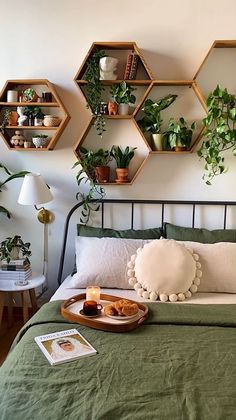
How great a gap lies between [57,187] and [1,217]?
53 cm

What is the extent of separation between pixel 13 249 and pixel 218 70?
1962mm

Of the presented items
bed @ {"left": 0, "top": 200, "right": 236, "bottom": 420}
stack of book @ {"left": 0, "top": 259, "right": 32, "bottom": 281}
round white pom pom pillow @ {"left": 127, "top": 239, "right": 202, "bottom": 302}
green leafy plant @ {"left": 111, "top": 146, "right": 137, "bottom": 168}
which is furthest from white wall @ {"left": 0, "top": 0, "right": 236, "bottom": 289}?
bed @ {"left": 0, "top": 200, "right": 236, "bottom": 420}

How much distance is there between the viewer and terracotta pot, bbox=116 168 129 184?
2973 millimetres

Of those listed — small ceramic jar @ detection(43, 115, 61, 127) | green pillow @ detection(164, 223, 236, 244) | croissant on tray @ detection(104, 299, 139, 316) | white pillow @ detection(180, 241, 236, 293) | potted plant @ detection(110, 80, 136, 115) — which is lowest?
croissant on tray @ detection(104, 299, 139, 316)

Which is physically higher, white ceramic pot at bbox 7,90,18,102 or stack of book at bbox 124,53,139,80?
stack of book at bbox 124,53,139,80

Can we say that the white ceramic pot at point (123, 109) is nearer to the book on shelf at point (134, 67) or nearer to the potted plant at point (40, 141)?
the book on shelf at point (134, 67)

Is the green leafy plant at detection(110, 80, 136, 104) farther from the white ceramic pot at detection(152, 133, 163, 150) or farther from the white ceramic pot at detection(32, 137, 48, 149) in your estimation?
the white ceramic pot at detection(32, 137, 48, 149)

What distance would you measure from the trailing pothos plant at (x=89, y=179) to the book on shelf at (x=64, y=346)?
4.28ft

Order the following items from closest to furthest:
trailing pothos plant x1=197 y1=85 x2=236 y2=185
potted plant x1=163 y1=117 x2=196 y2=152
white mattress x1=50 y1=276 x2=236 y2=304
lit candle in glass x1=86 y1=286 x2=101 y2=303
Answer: lit candle in glass x1=86 y1=286 x2=101 y2=303, white mattress x1=50 y1=276 x2=236 y2=304, trailing pothos plant x1=197 y1=85 x2=236 y2=185, potted plant x1=163 y1=117 x2=196 y2=152

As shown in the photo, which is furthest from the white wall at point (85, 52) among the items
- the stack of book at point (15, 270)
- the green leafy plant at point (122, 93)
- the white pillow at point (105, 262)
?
the white pillow at point (105, 262)

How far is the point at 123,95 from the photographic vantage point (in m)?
2.86

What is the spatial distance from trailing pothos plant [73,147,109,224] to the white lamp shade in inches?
12.0

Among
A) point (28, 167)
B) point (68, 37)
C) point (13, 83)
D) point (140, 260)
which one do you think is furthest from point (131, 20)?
point (140, 260)

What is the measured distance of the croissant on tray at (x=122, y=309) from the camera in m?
2.10
